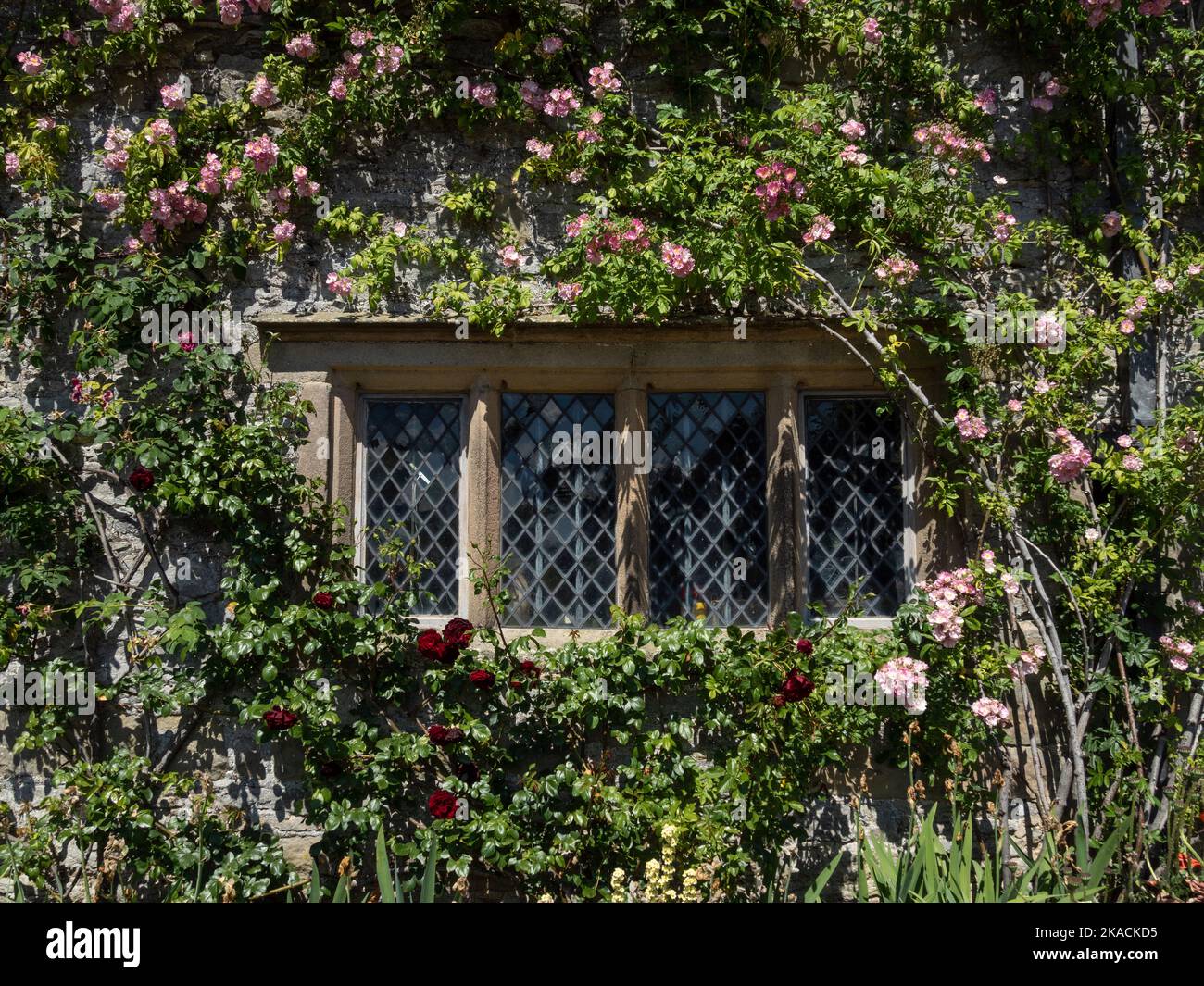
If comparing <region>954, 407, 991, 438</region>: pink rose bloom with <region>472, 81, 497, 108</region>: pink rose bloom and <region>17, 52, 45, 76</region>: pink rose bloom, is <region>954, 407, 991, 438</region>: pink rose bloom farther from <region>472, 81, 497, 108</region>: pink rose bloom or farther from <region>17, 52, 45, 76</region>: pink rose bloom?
<region>17, 52, 45, 76</region>: pink rose bloom

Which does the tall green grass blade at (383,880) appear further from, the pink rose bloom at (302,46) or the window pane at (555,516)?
the pink rose bloom at (302,46)

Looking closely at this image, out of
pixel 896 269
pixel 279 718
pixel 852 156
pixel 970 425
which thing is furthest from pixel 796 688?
pixel 852 156

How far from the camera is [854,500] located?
14.0 ft

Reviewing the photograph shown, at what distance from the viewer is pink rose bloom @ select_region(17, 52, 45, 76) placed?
4219mm

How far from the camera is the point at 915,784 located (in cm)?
379

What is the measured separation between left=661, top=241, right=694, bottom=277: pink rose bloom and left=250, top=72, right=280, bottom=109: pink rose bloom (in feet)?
5.80

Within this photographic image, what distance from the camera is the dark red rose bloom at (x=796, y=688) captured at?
3760 mm

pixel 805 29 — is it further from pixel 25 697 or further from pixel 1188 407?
pixel 25 697

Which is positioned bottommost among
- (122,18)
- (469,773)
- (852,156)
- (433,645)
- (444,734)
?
(469,773)

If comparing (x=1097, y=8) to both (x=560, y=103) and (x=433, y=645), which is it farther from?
(x=433, y=645)

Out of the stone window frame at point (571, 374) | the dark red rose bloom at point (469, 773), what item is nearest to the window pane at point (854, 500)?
the stone window frame at point (571, 374)

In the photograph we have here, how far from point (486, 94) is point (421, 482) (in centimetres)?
162
